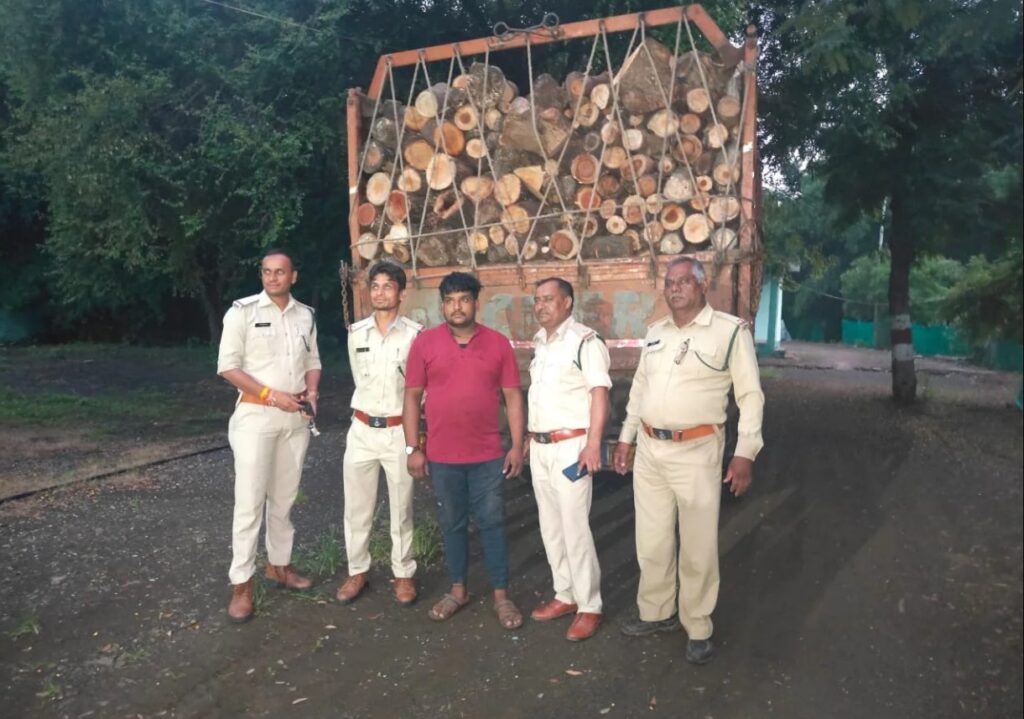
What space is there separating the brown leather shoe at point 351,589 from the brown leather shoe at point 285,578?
18cm

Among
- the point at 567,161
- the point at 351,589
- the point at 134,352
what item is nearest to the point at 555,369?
the point at 351,589

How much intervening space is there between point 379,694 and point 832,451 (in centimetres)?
496

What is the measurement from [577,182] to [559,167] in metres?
0.14

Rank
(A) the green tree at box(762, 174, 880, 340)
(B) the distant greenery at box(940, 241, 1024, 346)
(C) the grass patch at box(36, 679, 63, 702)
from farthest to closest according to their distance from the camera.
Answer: (A) the green tree at box(762, 174, 880, 340), (C) the grass patch at box(36, 679, 63, 702), (B) the distant greenery at box(940, 241, 1024, 346)

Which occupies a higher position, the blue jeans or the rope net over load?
the rope net over load

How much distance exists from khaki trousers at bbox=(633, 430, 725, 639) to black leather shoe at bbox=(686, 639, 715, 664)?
27 mm

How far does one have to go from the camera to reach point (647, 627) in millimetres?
3480

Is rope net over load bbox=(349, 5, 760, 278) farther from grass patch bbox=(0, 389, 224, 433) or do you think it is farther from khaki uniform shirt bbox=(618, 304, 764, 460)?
grass patch bbox=(0, 389, 224, 433)

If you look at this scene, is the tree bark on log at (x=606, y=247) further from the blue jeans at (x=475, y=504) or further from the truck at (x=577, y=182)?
the blue jeans at (x=475, y=504)

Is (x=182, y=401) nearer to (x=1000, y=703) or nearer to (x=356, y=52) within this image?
(x=356, y=52)

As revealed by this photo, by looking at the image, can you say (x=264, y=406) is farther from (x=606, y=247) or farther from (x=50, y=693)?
(x=606, y=247)

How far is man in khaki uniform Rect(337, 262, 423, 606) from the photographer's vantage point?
3766 mm

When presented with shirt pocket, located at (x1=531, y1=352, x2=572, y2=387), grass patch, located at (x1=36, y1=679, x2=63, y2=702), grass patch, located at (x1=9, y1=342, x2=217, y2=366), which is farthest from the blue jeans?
grass patch, located at (x1=9, y1=342, x2=217, y2=366)

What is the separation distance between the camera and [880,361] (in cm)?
827
